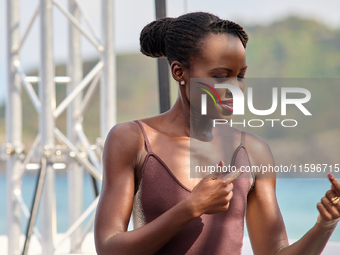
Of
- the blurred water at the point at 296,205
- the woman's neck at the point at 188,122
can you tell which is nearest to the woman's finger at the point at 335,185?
the woman's neck at the point at 188,122

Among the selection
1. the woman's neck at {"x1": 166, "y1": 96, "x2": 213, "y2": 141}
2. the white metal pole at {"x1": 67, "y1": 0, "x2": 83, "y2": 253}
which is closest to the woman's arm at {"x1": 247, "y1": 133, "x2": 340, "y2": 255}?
the woman's neck at {"x1": 166, "y1": 96, "x2": 213, "y2": 141}

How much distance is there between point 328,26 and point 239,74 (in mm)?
19925

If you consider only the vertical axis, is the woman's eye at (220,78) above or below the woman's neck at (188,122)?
above

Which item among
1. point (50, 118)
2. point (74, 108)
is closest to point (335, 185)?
point (50, 118)

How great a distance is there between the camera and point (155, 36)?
1.10 m

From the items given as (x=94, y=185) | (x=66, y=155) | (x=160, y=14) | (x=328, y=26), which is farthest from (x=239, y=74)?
(x=328, y=26)

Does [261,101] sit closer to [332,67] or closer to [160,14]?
[160,14]

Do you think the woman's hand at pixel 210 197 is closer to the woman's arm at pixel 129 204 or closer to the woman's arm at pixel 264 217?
the woman's arm at pixel 129 204

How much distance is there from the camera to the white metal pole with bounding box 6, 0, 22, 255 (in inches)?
105

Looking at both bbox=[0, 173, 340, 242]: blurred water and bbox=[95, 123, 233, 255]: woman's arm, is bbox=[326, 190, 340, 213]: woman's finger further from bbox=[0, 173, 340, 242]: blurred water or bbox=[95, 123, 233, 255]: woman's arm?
bbox=[0, 173, 340, 242]: blurred water

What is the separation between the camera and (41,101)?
7.82ft

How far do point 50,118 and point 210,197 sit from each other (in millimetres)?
1615

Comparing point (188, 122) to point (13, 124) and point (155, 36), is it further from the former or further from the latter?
point (13, 124)

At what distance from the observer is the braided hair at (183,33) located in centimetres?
103
